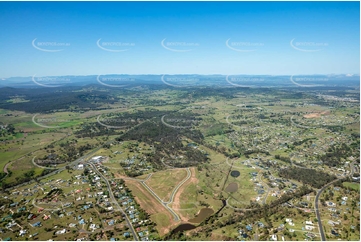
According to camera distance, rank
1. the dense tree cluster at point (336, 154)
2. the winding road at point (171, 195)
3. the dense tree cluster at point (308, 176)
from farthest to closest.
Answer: the dense tree cluster at point (336, 154)
the dense tree cluster at point (308, 176)
the winding road at point (171, 195)

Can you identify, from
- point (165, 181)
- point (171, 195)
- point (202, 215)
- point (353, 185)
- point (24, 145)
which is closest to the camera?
point (202, 215)

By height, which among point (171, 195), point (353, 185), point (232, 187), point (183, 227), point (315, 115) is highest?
point (315, 115)

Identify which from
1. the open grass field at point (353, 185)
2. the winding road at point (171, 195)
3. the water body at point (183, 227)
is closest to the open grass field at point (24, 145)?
the winding road at point (171, 195)

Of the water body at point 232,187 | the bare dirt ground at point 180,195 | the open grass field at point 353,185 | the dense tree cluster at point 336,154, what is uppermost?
the dense tree cluster at point 336,154

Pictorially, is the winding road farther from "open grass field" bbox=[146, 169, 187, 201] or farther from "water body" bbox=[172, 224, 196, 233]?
"water body" bbox=[172, 224, 196, 233]

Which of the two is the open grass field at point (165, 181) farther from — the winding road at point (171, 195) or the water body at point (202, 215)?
the water body at point (202, 215)

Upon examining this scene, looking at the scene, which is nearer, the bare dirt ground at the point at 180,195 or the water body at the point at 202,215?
the water body at the point at 202,215

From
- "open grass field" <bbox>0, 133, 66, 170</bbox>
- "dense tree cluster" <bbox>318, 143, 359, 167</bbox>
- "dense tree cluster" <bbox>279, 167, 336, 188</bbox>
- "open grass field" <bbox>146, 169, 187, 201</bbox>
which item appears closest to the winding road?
"open grass field" <bbox>146, 169, 187, 201</bbox>

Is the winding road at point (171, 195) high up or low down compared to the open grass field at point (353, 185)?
down

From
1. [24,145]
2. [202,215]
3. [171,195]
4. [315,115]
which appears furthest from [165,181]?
[315,115]

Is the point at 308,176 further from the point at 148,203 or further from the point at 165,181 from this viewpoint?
the point at 148,203
